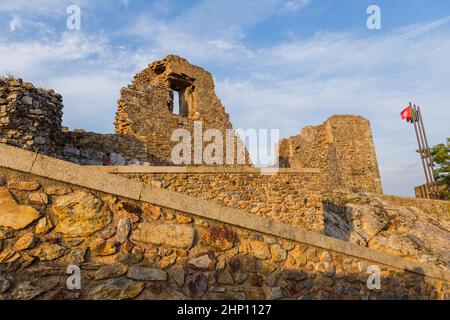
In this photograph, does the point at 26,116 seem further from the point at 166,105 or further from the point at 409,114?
the point at 409,114

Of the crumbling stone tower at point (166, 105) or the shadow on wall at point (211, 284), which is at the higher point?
the crumbling stone tower at point (166, 105)

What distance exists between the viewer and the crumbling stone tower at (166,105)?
40.8ft

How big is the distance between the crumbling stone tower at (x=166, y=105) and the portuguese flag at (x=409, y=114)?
14642mm

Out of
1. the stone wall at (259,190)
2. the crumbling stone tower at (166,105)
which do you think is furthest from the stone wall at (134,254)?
the crumbling stone tower at (166,105)

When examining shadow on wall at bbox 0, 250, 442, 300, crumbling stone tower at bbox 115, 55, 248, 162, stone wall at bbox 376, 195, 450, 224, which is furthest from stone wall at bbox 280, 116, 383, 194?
shadow on wall at bbox 0, 250, 442, 300

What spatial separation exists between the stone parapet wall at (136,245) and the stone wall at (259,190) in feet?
17.0

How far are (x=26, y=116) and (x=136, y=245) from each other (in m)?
7.47

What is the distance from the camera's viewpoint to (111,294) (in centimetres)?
236

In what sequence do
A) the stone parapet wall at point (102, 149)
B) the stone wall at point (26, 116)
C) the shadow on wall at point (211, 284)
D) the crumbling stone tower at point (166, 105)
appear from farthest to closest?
the crumbling stone tower at point (166, 105) < the stone parapet wall at point (102, 149) < the stone wall at point (26, 116) < the shadow on wall at point (211, 284)

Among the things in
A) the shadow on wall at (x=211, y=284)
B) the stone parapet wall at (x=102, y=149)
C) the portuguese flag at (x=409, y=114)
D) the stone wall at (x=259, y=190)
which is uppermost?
the portuguese flag at (x=409, y=114)

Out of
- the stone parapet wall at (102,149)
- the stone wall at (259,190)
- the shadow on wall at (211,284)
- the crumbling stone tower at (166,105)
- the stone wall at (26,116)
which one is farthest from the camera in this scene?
the crumbling stone tower at (166,105)

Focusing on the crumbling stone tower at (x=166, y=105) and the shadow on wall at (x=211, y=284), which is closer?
the shadow on wall at (x=211, y=284)

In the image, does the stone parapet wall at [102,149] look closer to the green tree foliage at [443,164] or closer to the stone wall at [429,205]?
the stone wall at [429,205]
